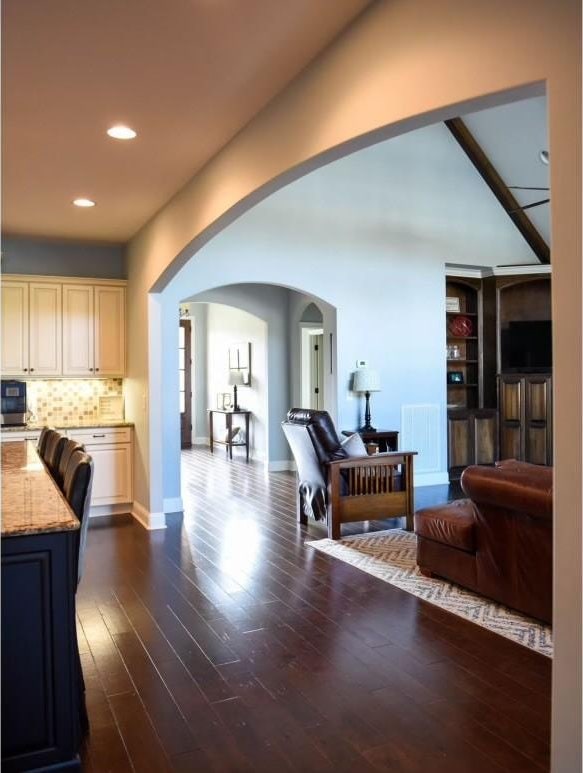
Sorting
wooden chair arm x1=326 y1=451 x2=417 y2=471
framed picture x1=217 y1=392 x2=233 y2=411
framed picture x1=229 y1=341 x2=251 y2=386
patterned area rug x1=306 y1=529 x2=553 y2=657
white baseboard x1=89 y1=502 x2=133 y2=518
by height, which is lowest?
patterned area rug x1=306 y1=529 x2=553 y2=657

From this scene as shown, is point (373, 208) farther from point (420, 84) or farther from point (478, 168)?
point (420, 84)

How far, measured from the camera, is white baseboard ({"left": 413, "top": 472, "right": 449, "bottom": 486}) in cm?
762

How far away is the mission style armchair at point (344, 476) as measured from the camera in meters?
5.23

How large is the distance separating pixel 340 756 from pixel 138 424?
4.35m

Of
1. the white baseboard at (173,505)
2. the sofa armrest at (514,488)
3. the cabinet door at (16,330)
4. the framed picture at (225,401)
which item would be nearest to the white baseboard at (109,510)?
the white baseboard at (173,505)

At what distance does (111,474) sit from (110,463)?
11 centimetres

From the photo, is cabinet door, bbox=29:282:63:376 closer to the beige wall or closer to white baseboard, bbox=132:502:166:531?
white baseboard, bbox=132:502:166:531

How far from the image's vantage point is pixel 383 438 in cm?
694

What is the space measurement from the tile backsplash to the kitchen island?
450 centimetres

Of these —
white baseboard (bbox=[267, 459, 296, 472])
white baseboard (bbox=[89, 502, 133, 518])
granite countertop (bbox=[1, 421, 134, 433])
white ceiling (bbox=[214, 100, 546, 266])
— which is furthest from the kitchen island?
white baseboard (bbox=[267, 459, 296, 472])

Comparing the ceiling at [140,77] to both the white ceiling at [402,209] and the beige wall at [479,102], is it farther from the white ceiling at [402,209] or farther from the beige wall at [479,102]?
the white ceiling at [402,209]

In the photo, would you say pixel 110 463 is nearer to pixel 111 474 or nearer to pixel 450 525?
pixel 111 474

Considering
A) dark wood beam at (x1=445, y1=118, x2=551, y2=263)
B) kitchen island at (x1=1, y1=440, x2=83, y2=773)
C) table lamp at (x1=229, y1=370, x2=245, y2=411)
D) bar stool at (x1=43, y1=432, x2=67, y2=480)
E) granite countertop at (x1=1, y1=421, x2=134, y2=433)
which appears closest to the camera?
kitchen island at (x1=1, y1=440, x2=83, y2=773)

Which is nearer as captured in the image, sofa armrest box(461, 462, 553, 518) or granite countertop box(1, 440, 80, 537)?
granite countertop box(1, 440, 80, 537)
